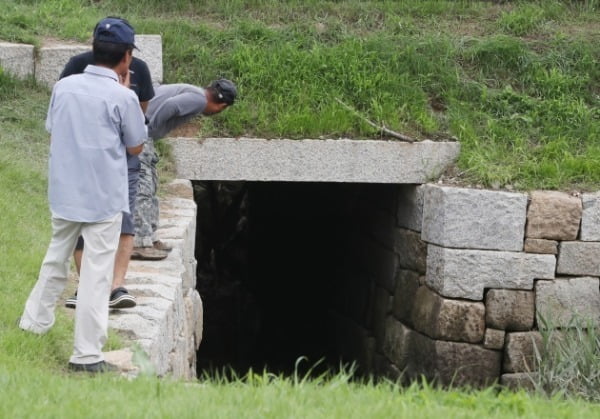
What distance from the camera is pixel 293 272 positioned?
12273 mm

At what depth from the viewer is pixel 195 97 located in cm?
598

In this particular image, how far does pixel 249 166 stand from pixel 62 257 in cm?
392

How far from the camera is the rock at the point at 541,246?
311 inches

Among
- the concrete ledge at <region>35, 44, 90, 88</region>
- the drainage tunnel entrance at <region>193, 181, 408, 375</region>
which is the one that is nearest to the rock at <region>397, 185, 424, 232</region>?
the drainage tunnel entrance at <region>193, 181, 408, 375</region>

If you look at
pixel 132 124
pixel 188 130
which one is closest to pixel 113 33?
pixel 132 124

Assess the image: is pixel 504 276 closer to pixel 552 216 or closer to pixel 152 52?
pixel 552 216

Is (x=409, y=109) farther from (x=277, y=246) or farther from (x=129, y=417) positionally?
(x=129, y=417)

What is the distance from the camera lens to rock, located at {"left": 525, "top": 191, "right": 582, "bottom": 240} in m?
7.84

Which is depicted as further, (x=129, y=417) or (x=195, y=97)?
(x=195, y=97)

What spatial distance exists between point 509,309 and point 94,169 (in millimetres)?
4428

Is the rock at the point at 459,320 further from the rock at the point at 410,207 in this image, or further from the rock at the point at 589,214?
the rock at the point at 589,214

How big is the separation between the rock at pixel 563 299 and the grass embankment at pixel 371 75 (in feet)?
2.61

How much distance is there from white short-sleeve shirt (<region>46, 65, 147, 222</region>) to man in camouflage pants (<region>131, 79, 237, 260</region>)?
4.90ft

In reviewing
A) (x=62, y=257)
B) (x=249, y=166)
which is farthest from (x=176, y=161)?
(x=62, y=257)
